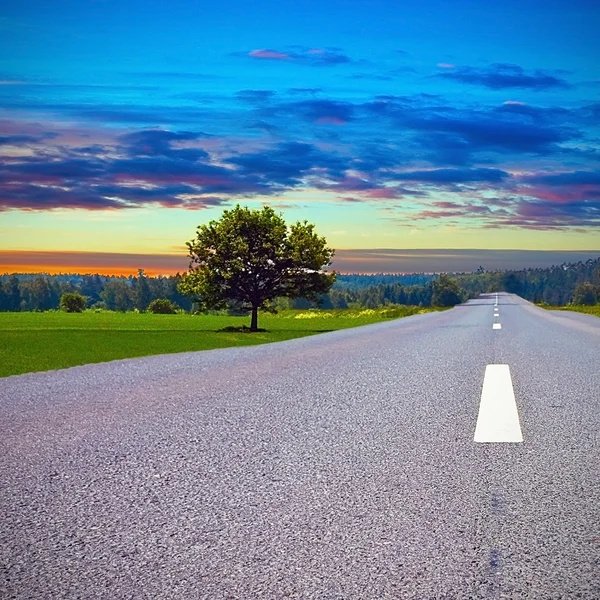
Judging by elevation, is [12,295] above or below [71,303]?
below

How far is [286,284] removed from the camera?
32.1 meters

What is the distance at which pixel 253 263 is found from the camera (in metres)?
31.3

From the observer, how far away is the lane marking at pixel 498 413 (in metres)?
6.07

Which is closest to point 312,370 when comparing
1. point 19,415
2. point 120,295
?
point 19,415

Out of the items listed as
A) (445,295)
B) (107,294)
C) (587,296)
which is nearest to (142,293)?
(107,294)

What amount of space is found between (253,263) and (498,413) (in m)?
24.6

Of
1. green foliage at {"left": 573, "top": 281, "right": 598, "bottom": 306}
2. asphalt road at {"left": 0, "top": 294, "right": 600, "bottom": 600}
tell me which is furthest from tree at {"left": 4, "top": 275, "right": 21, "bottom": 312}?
asphalt road at {"left": 0, "top": 294, "right": 600, "bottom": 600}

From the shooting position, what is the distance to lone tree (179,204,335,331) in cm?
3147

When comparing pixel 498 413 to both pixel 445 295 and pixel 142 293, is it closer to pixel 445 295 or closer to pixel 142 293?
pixel 445 295

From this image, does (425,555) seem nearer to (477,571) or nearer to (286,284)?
(477,571)

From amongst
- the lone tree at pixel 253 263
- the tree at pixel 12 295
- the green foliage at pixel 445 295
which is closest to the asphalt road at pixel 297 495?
the lone tree at pixel 253 263

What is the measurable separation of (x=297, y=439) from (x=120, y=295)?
174 meters

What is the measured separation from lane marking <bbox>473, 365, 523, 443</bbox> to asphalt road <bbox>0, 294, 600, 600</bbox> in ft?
0.39

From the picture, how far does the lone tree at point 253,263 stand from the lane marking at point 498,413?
71.4ft
